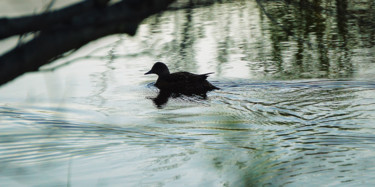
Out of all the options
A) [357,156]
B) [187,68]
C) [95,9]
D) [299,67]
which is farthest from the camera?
[187,68]

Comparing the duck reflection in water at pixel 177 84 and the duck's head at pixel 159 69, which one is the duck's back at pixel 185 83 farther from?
the duck's head at pixel 159 69

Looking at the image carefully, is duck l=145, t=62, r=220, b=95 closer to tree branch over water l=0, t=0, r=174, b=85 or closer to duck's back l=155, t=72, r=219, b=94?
duck's back l=155, t=72, r=219, b=94

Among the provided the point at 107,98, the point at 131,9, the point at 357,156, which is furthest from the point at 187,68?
the point at 131,9

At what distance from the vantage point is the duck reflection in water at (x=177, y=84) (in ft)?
27.6

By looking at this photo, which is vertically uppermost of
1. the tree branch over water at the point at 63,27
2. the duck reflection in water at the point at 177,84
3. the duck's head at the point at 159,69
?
the tree branch over water at the point at 63,27

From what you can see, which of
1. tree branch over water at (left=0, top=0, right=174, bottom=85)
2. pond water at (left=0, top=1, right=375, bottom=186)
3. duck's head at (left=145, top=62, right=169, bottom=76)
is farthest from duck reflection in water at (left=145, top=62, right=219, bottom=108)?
tree branch over water at (left=0, top=0, right=174, bottom=85)

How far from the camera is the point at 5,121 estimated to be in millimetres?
7043

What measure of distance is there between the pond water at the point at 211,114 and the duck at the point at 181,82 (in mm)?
177

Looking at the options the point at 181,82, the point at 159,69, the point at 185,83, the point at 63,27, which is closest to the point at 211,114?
the point at 185,83

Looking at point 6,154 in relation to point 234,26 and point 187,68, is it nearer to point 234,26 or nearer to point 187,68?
point 187,68

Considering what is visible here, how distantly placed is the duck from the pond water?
0.58ft

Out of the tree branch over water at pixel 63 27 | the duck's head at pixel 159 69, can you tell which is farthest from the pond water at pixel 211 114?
the tree branch over water at pixel 63 27

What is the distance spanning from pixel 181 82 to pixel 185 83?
0.12 meters

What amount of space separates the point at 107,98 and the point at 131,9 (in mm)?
6798
